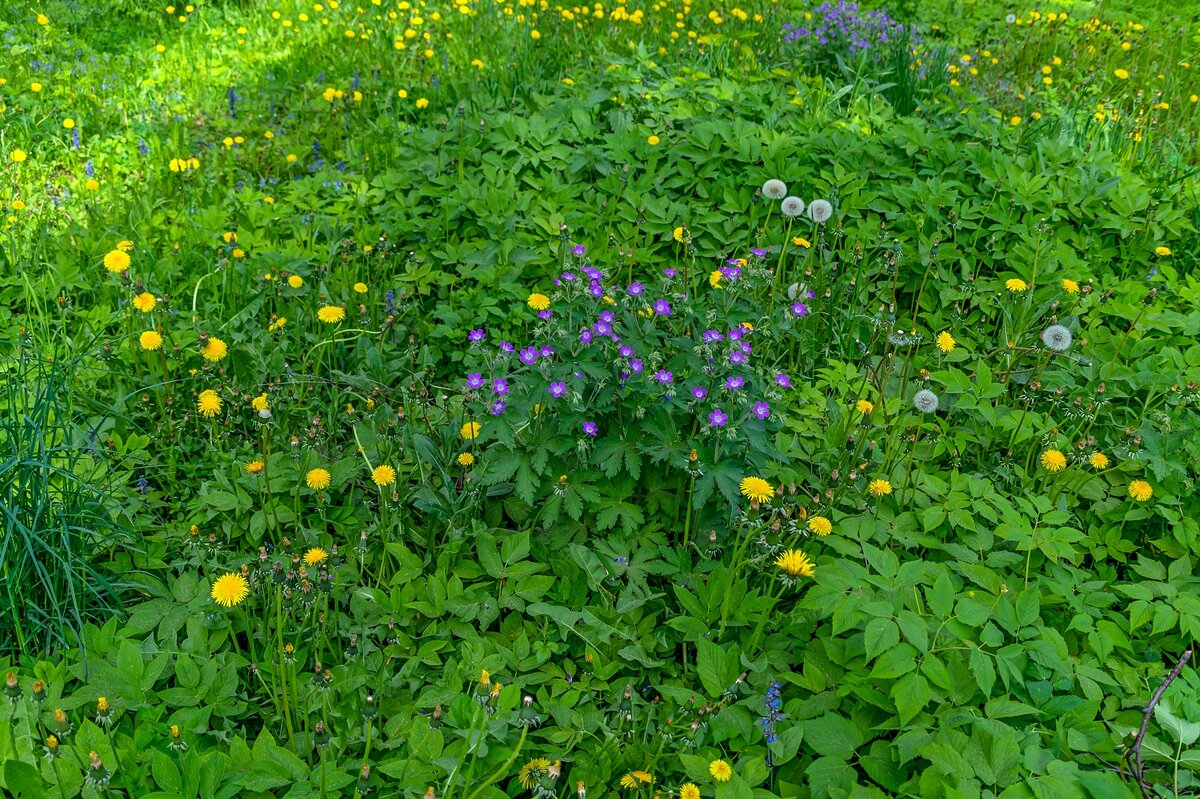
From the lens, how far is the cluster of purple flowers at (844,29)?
4766mm

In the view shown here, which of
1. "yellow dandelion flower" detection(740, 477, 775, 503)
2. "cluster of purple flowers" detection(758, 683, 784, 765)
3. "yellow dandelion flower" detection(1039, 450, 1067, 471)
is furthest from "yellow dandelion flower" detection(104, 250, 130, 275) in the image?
"yellow dandelion flower" detection(1039, 450, 1067, 471)

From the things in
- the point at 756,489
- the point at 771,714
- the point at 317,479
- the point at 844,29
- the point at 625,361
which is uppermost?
the point at 844,29

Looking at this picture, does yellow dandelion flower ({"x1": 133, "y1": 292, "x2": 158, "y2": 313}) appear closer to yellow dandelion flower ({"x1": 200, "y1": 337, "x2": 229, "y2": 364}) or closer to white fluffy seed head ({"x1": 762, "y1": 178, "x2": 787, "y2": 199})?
yellow dandelion flower ({"x1": 200, "y1": 337, "x2": 229, "y2": 364})

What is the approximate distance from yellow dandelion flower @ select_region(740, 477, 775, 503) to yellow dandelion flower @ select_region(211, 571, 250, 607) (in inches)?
45.6

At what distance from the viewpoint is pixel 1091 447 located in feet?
7.87

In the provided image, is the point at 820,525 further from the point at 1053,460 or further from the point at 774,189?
the point at 774,189

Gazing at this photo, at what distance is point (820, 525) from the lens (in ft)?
6.75

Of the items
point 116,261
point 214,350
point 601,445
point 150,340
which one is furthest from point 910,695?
point 116,261

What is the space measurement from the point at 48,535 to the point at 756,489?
1689mm

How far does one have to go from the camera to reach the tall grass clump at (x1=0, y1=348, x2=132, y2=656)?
1934 millimetres

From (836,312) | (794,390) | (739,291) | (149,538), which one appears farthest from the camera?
(836,312)

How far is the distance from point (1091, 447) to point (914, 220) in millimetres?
1239

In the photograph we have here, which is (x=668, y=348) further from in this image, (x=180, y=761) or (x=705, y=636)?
(x=180, y=761)

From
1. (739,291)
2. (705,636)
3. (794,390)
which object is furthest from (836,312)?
(705,636)
